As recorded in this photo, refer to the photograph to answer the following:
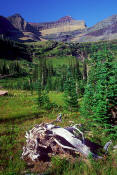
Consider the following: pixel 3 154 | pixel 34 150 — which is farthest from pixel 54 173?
pixel 3 154

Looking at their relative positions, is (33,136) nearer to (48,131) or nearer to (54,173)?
(48,131)

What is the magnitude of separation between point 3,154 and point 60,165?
7.94ft

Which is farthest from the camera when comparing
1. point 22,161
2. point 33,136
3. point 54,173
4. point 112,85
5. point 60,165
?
point 112,85

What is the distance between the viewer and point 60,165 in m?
4.33

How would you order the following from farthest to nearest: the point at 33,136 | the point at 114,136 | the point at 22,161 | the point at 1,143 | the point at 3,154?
the point at 114,136 < the point at 1,143 < the point at 33,136 < the point at 3,154 < the point at 22,161

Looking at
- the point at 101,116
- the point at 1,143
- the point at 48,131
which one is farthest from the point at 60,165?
the point at 101,116

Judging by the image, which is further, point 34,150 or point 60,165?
point 34,150

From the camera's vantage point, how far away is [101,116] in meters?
9.37

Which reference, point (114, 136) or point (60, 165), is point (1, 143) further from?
point (114, 136)

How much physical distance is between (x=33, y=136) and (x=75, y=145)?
1816 millimetres

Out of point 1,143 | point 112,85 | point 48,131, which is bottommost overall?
point 1,143

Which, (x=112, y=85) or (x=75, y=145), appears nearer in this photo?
(x=75, y=145)

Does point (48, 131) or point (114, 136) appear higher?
point (48, 131)

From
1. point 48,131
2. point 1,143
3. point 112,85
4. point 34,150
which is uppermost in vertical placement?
point 112,85
